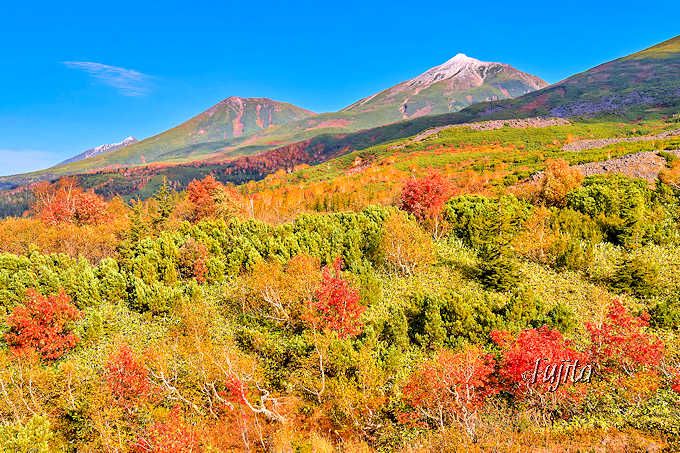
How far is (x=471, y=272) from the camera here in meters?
26.3

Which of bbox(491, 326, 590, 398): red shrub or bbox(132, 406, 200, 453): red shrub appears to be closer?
bbox(132, 406, 200, 453): red shrub

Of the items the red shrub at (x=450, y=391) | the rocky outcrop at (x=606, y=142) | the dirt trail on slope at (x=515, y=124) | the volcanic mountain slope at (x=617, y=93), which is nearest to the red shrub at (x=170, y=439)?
the red shrub at (x=450, y=391)

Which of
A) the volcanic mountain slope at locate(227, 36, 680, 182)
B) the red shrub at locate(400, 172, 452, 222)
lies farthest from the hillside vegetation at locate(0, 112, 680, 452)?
the volcanic mountain slope at locate(227, 36, 680, 182)

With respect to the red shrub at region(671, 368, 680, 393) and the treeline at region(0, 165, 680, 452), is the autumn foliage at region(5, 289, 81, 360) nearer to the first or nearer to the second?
the treeline at region(0, 165, 680, 452)

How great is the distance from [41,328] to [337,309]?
56.9 ft

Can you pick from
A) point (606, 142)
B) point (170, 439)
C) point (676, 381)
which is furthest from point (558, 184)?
point (606, 142)

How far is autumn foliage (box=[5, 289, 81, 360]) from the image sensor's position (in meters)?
19.6

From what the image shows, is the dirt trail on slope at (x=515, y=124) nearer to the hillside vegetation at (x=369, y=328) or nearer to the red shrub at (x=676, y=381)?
the hillside vegetation at (x=369, y=328)

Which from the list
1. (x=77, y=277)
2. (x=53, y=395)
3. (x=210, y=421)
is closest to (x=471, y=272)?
(x=210, y=421)

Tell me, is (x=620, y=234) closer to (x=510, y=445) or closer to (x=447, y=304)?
(x=447, y=304)

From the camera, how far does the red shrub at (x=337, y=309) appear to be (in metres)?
19.0

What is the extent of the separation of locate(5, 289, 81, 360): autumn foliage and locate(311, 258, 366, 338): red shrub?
15.1m

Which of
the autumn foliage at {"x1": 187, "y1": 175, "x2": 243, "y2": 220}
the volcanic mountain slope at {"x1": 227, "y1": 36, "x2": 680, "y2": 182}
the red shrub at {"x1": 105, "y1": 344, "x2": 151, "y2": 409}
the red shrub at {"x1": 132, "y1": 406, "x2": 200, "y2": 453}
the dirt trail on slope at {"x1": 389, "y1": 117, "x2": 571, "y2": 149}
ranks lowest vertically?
the red shrub at {"x1": 132, "y1": 406, "x2": 200, "y2": 453}

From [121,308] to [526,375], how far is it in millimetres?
26267
